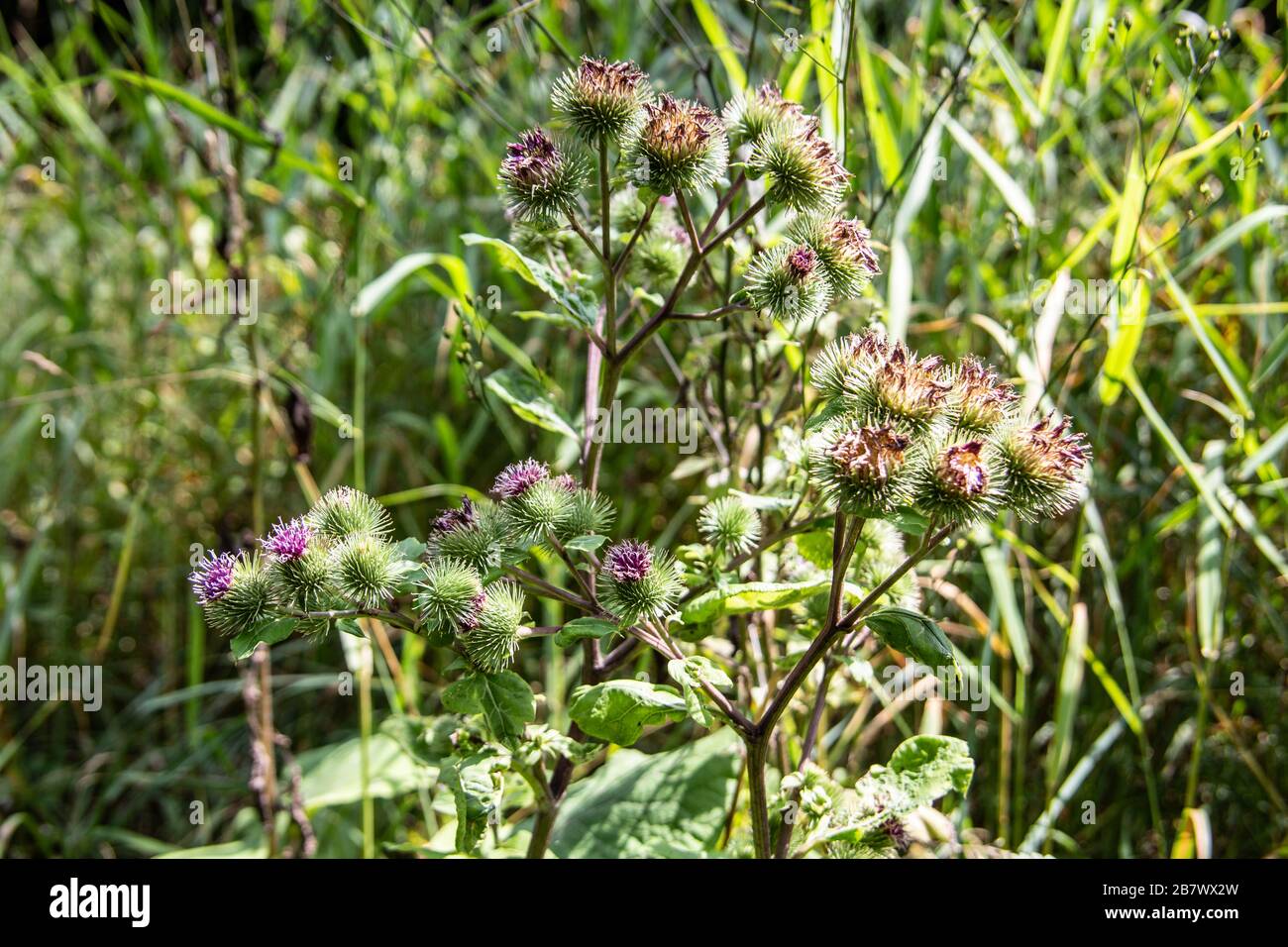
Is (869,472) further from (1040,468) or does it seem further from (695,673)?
(695,673)

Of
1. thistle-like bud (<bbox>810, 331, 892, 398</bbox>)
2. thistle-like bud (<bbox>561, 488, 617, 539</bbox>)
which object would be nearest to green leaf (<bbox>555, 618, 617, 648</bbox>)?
thistle-like bud (<bbox>561, 488, 617, 539</bbox>)

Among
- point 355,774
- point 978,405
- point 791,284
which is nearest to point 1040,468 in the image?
point 978,405

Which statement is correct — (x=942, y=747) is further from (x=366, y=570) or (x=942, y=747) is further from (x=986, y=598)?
(x=986, y=598)

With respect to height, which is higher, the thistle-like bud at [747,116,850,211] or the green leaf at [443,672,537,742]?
the thistle-like bud at [747,116,850,211]

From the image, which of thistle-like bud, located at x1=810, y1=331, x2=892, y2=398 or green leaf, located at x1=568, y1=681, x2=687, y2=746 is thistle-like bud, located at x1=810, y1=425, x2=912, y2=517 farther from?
green leaf, located at x1=568, y1=681, x2=687, y2=746

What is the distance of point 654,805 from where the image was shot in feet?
5.19

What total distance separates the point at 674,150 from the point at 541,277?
0.75ft

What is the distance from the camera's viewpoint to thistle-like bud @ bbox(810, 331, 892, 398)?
3.48 feet

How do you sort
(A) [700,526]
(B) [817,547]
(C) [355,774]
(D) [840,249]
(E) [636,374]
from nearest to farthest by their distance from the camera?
(D) [840,249]
(A) [700,526]
(B) [817,547]
(C) [355,774]
(E) [636,374]

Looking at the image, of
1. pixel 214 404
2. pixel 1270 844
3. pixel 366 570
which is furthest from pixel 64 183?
pixel 1270 844

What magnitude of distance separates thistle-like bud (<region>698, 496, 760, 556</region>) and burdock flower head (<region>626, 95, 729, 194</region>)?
0.37 metres

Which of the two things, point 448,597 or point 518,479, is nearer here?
point 448,597

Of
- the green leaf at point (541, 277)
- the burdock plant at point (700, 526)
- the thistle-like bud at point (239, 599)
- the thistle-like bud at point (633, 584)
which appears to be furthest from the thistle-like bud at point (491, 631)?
the green leaf at point (541, 277)

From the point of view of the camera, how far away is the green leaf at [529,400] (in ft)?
4.49
